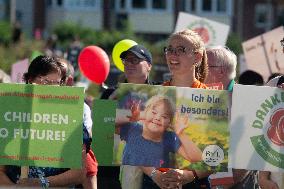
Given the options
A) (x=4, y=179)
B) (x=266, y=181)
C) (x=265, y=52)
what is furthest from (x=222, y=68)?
(x=265, y=52)

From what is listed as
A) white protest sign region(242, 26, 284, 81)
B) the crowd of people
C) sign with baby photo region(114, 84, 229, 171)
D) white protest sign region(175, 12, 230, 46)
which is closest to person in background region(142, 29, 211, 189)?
the crowd of people

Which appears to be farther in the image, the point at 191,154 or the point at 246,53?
the point at 246,53

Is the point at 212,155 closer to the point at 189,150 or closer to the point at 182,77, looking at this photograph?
the point at 189,150

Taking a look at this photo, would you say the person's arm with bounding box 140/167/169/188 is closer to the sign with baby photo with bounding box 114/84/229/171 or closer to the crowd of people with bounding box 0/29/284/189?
the crowd of people with bounding box 0/29/284/189

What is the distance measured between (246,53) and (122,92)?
573 cm

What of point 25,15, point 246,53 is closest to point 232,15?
point 25,15

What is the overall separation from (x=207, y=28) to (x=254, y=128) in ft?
21.1

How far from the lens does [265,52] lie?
421 inches

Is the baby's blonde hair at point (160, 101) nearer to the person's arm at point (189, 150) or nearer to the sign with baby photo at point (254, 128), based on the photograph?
the person's arm at point (189, 150)

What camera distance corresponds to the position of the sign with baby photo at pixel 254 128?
5.33 m

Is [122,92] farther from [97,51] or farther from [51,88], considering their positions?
[97,51]

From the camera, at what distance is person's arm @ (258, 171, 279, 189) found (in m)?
5.51

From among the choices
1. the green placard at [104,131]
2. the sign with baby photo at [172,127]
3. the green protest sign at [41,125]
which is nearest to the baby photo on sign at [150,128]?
the sign with baby photo at [172,127]

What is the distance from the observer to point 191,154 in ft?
17.5
